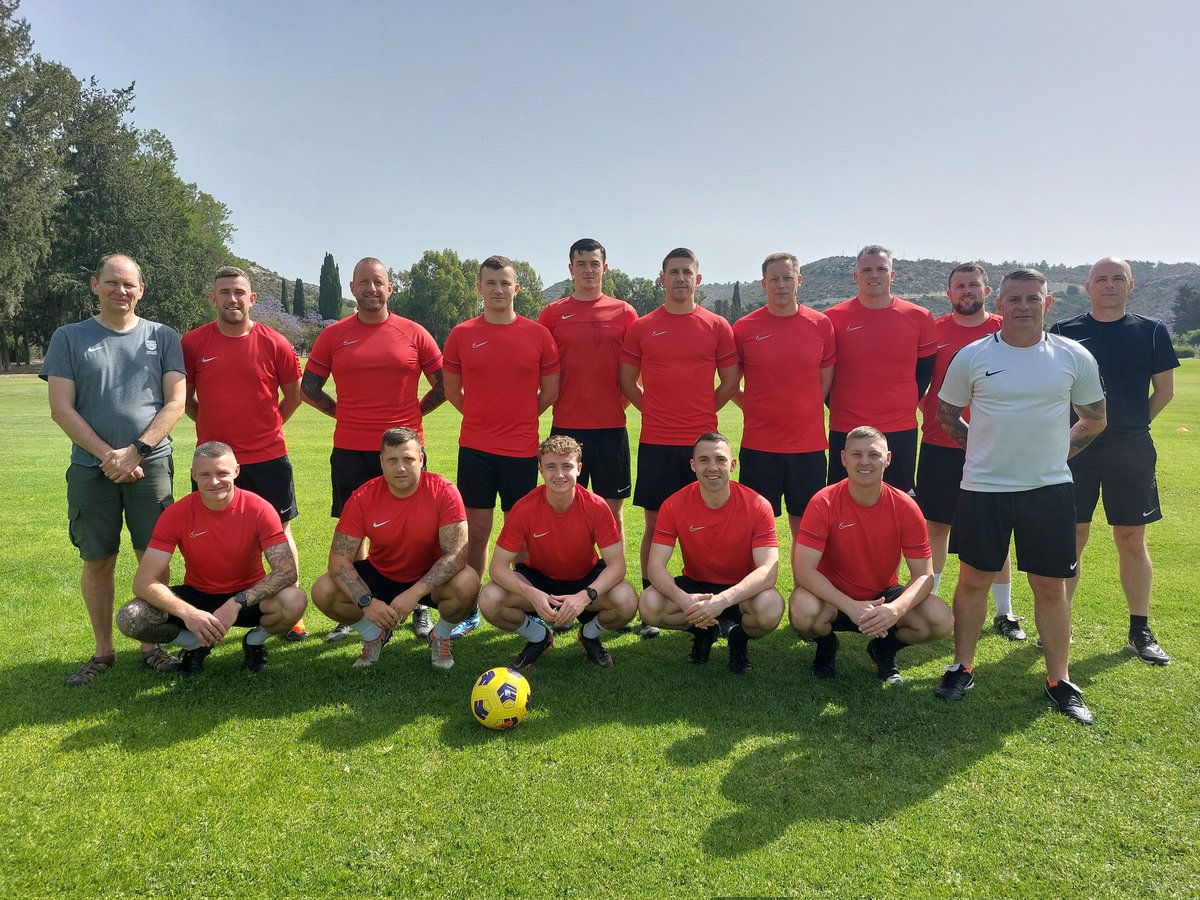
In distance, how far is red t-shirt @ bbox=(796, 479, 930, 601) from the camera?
14.8 feet

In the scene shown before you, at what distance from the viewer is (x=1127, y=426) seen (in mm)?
4930

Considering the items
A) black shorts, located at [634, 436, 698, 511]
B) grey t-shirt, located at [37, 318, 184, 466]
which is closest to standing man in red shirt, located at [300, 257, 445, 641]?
grey t-shirt, located at [37, 318, 184, 466]

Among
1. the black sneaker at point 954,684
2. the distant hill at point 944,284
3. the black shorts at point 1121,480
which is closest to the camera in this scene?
the black sneaker at point 954,684

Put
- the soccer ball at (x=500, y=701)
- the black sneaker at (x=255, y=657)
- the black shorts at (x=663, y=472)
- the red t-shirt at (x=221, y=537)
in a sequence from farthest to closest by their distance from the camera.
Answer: the black shorts at (x=663, y=472)
the black sneaker at (x=255, y=657)
the red t-shirt at (x=221, y=537)
the soccer ball at (x=500, y=701)

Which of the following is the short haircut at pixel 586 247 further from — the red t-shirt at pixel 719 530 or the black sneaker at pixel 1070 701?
the black sneaker at pixel 1070 701

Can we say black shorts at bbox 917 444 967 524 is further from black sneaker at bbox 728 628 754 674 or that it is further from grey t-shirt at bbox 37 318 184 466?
grey t-shirt at bbox 37 318 184 466

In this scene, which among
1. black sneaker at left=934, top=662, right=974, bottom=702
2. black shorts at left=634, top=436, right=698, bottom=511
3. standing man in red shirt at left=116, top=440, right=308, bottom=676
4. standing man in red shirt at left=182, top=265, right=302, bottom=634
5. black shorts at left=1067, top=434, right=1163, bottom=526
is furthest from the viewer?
black shorts at left=634, top=436, right=698, bottom=511

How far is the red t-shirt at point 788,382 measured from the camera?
17.5 feet

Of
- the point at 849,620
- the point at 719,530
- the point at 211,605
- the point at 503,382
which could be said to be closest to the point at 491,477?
the point at 503,382

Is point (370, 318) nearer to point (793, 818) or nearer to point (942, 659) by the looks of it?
point (793, 818)

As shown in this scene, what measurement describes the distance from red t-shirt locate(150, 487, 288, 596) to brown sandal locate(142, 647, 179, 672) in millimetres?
514

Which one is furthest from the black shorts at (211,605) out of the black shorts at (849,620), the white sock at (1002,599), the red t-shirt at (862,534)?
the white sock at (1002,599)

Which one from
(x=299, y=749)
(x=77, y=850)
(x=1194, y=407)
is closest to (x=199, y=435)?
(x=299, y=749)

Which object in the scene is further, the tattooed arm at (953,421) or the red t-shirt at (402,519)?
the red t-shirt at (402,519)
